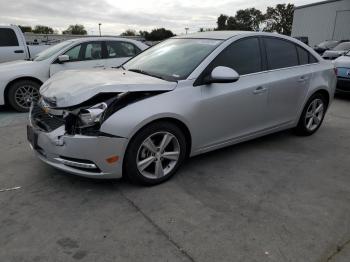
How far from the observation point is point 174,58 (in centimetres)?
409

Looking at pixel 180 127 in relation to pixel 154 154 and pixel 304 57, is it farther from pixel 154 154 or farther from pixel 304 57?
pixel 304 57

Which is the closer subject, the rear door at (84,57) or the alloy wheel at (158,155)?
the alloy wheel at (158,155)

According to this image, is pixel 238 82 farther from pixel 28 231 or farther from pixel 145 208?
pixel 28 231

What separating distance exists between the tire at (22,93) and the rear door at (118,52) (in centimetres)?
168

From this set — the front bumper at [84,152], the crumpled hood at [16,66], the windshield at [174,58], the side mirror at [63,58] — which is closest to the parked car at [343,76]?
the windshield at [174,58]

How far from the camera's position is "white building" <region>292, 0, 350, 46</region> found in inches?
974

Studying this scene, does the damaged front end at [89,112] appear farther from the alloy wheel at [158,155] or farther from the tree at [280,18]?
the tree at [280,18]

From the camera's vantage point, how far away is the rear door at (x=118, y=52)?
7.66m

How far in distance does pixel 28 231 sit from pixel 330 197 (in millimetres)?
2827

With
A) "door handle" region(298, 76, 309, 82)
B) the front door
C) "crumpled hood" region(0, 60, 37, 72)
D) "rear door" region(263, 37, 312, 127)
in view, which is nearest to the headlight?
the front door

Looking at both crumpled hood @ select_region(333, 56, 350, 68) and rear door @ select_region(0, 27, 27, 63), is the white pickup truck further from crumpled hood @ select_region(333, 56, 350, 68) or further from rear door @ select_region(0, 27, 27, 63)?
crumpled hood @ select_region(333, 56, 350, 68)

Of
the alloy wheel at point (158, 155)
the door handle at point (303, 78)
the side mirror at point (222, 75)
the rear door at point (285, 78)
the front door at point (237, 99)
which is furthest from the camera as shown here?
the door handle at point (303, 78)

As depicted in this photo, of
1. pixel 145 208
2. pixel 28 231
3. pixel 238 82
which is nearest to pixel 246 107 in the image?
pixel 238 82

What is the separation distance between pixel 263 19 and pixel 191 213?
76213 mm
